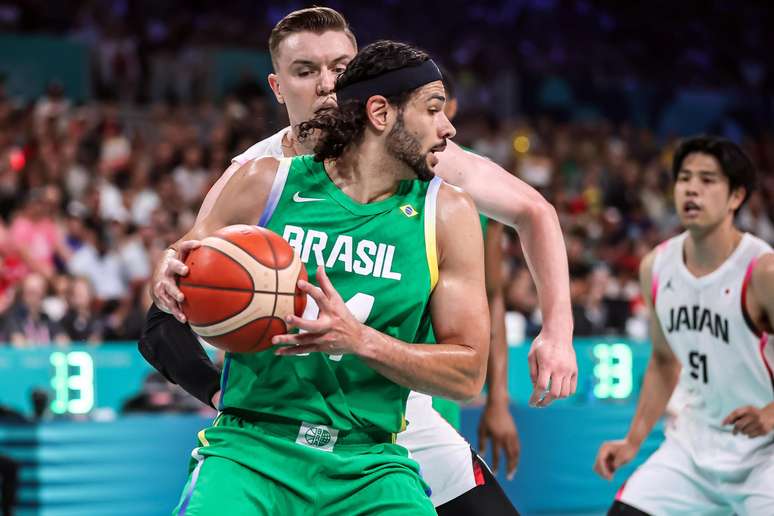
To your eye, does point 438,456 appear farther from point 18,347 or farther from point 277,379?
point 18,347

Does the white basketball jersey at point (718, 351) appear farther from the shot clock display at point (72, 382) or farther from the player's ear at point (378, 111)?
the shot clock display at point (72, 382)

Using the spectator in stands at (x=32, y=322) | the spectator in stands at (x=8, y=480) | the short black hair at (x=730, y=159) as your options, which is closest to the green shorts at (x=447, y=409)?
the short black hair at (x=730, y=159)

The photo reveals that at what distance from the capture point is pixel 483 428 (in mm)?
5270

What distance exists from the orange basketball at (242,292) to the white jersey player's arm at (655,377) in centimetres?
336

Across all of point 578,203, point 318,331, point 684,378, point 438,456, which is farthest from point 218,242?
point 578,203

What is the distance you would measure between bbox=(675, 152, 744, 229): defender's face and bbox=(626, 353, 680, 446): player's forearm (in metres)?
0.75

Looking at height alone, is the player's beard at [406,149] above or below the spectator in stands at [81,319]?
above

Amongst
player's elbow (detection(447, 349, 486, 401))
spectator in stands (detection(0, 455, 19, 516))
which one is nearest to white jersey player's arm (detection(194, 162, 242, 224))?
player's elbow (detection(447, 349, 486, 401))

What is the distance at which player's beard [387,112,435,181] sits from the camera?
3512mm

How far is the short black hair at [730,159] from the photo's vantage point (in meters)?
6.03

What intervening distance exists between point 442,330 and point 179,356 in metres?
1.12

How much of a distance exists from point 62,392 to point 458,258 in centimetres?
690

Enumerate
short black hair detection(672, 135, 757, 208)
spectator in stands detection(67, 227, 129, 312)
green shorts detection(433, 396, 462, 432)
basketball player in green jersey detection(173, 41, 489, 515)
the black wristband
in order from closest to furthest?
basketball player in green jersey detection(173, 41, 489, 515) < the black wristband < green shorts detection(433, 396, 462, 432) < short black hair detection(672, 135, 757, 208) < spectator in stands detection(67, 227, 129, 312)

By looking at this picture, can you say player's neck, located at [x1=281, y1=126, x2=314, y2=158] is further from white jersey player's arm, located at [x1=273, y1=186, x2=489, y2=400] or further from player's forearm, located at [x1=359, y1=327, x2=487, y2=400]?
player's forearm, located at [x1=359, y1=327, x2=487, y2=400]
